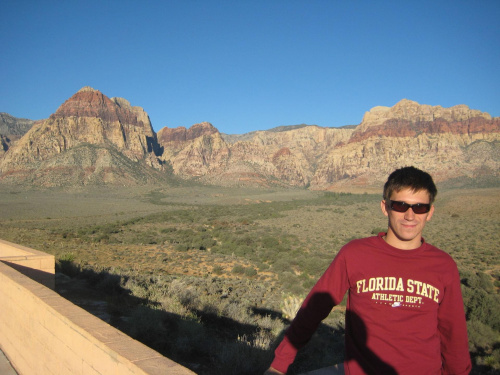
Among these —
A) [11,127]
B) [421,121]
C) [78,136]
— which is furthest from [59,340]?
[11,127]

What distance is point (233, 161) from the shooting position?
5778 inches

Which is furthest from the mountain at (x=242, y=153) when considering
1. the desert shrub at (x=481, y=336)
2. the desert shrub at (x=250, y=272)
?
the desert shrub at (x=481, y=336)

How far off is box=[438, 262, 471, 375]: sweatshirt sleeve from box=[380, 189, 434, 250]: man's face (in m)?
0.29

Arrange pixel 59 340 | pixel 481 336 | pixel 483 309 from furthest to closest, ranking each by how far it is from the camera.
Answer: pixel 483 309, pixel 481 336, pixel 59 340

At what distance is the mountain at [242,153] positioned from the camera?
104688mm

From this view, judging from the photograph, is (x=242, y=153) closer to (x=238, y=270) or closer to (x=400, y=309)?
(x=238, y=270)

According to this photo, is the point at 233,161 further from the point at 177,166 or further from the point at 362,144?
the point at 362,144

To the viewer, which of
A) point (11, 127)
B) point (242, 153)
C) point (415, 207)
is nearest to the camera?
point (415, 207)

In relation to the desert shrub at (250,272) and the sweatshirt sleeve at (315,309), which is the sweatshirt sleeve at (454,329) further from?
the desert shrub at (250,272)

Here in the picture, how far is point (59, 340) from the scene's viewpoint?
13.1ft

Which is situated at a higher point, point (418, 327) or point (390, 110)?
point (390, 110)

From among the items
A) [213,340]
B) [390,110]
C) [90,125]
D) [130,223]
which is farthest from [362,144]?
[213,340]

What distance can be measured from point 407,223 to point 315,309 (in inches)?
32.2

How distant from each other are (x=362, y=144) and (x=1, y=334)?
143m
